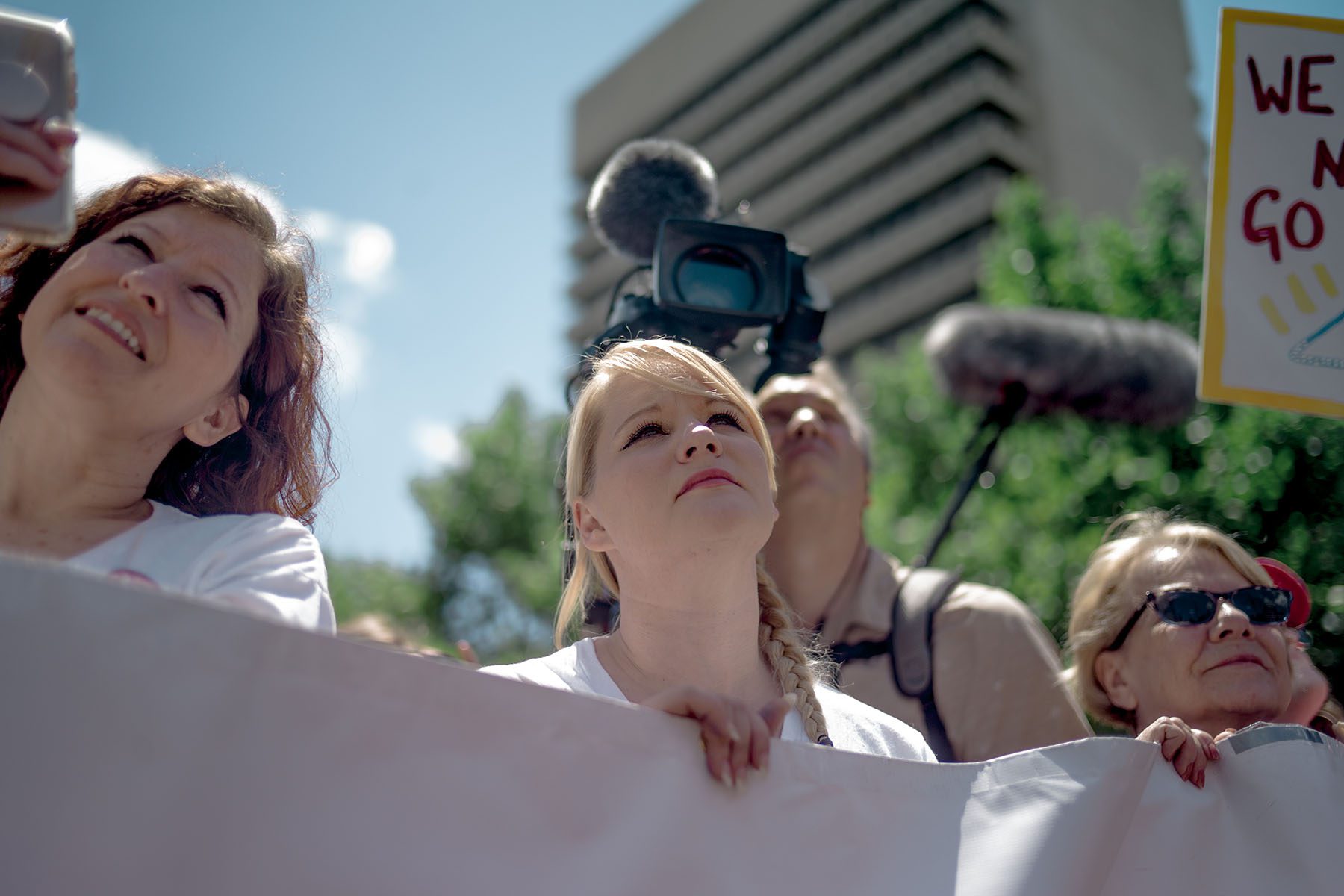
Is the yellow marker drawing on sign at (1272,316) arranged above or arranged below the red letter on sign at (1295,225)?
below

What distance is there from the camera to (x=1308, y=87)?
8.14 ft

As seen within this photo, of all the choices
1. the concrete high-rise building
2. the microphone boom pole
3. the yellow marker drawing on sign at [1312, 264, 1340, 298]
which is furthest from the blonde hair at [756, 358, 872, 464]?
the concrete high-rise building

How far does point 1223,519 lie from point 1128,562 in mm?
5689

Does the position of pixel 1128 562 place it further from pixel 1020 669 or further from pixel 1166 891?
pixel 1166 891

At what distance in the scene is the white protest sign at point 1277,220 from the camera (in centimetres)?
234

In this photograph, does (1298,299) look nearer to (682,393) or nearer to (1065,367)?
(682,393)

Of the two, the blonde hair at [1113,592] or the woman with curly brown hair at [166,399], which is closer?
the woman with curly brown hair at [166,399]

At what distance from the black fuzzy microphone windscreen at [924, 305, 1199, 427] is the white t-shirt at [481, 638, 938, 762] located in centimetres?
240

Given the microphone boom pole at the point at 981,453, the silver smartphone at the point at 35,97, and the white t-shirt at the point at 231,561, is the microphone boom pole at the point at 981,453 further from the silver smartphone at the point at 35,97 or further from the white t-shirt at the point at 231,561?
the silver smartphone at the point at 35,97

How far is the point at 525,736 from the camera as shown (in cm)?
126

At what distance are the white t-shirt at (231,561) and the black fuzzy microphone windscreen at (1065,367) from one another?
2936 mm

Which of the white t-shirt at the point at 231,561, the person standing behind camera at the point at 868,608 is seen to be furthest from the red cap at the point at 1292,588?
the white t-shirt at the point at 231,561

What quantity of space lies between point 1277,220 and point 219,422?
80.9 inches

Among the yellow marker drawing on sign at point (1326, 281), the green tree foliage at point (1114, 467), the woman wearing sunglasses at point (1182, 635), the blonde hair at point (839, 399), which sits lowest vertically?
the green tree foliage at point (1114, 467)
